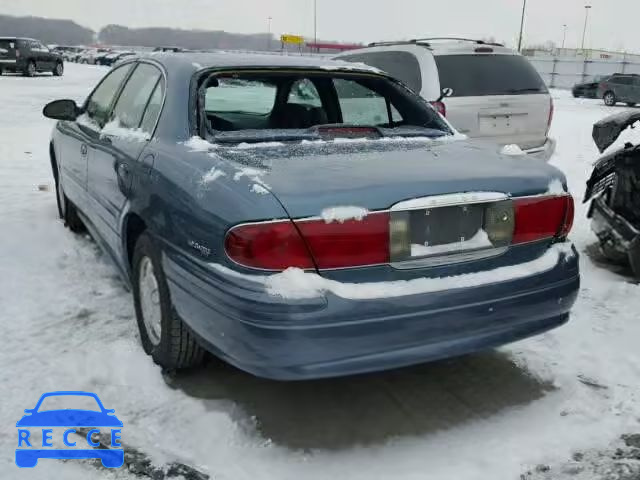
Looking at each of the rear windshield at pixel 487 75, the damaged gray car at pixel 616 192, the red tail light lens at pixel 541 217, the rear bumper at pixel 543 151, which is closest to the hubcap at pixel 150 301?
the red tail light lens at pixel 541 217

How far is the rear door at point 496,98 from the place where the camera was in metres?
6.90

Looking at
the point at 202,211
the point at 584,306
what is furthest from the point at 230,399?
the point at 584,306

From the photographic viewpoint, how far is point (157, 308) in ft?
10.7

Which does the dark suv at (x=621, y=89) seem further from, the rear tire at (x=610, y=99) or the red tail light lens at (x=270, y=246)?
the red tail light lens at (x=270, y=246)

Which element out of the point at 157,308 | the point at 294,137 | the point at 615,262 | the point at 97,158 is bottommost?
the point at 615,262

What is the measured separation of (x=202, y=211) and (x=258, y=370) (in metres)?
0.66

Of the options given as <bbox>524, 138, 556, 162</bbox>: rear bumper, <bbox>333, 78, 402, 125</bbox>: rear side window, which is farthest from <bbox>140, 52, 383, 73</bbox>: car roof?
<bbox>524, 138, 556, 162</bbox>: rear bumper

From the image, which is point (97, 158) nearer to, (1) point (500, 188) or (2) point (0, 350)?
(2) point (0, 350)

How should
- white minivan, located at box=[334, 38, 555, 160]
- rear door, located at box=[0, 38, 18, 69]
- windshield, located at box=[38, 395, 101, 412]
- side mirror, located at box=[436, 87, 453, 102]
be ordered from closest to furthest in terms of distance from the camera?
windshield, located at box=[38, 395, 101, 412]
side mirror, located at box=[436, 87, 453, 102]
white minivan, located at box=[334, 38, 555, 160]
rear door, located at box=[0, 38, 18, 69]

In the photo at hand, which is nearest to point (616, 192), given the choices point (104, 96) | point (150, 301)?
point (150, 301)

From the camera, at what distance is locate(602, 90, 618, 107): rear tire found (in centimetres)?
2774

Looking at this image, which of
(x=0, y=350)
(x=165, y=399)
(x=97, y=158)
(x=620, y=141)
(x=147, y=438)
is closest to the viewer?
(x=147, y=438)

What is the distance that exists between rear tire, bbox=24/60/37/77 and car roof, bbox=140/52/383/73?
28241 mm

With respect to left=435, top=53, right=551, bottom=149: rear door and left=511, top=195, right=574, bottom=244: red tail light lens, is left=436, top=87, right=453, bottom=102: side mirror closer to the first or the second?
left=435, top=53, right=551, bottom=149: rear door
